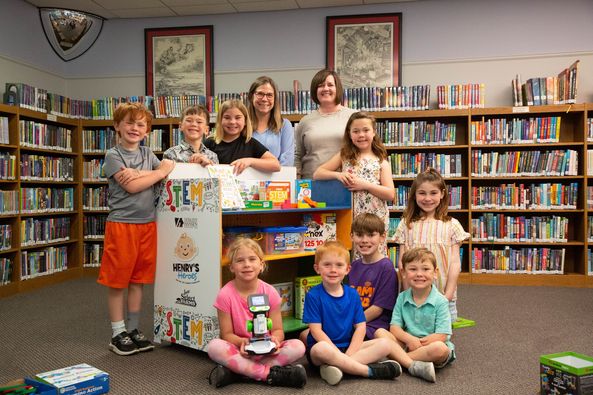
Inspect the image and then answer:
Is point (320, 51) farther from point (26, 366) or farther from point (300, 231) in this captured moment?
point (26, 366)

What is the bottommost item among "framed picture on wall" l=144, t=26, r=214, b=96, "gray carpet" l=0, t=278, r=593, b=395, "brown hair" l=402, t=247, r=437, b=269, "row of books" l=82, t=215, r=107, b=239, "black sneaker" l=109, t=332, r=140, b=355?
"gray carpet" l=0, t=278, r=593, b=395

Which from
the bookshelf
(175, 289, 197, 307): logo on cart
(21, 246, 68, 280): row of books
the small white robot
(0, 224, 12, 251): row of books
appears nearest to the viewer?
the small white robot

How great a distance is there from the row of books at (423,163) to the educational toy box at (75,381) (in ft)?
13.5

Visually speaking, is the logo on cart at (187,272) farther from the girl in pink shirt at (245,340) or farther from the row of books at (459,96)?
the row of books at (459,96)

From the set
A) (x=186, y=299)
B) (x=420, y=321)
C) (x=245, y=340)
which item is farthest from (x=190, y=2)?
(x=420, y=321)

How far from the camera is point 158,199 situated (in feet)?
11.0

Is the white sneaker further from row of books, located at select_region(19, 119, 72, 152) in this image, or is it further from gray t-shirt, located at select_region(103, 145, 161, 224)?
row of books, located at select_region(19, 119, 72, 152)

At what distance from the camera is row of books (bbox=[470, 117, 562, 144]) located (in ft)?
18.6

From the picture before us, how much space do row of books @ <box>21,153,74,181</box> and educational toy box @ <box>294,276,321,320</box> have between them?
351 cm

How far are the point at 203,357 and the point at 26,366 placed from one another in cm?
98

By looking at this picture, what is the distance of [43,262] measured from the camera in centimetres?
582

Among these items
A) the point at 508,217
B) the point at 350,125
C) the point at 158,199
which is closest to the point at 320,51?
the point at 508,217

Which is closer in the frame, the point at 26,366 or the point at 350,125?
the point at 26,366

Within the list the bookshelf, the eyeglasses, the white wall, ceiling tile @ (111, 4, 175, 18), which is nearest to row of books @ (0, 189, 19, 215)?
the bookshelf
